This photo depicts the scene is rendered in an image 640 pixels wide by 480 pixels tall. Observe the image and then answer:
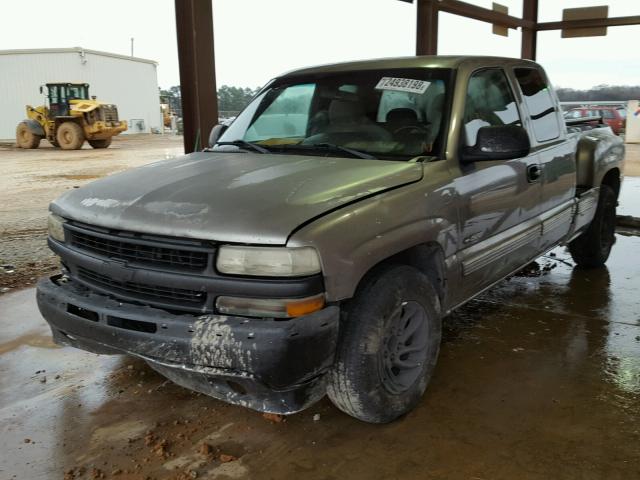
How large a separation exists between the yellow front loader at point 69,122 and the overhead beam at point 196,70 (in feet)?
69.5

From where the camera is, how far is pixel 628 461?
249 cm

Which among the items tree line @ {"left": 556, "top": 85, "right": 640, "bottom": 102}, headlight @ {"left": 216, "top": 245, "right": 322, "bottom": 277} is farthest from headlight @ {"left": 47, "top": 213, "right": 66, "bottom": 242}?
tree line @ {"left": 556, "top": 85, "right": 640, "bottom": 102}

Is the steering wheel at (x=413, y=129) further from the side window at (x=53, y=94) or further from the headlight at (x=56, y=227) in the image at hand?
the side window at (x=53, y=94)

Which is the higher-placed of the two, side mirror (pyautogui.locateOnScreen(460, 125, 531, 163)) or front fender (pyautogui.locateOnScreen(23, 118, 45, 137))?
side mirror (pyautogui.locateOnScreen(460, 125, 531, 163))

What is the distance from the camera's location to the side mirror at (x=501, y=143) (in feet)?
9.73

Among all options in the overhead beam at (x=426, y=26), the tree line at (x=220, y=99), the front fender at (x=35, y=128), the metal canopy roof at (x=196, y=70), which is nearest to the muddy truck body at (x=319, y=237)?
the metal canopy roof at (x=196, y=70)

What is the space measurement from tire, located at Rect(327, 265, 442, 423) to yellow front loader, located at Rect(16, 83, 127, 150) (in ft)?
81.0

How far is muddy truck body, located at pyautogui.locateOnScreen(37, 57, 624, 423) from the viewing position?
2240mm

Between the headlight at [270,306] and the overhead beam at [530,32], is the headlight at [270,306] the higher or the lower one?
the lower one

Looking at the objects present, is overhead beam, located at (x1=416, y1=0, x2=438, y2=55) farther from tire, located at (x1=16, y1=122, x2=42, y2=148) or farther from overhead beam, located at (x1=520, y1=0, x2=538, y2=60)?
tire, located at (x1=16, y1=122, x2=42, y2=148)

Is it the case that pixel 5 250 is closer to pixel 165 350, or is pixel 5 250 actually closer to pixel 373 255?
pixel 165 350

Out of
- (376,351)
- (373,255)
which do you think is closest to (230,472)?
(376,351)

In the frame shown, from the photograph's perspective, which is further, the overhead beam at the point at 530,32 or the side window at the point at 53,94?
the side window at the point at 53,94

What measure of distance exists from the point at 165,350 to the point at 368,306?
2.78 feet
